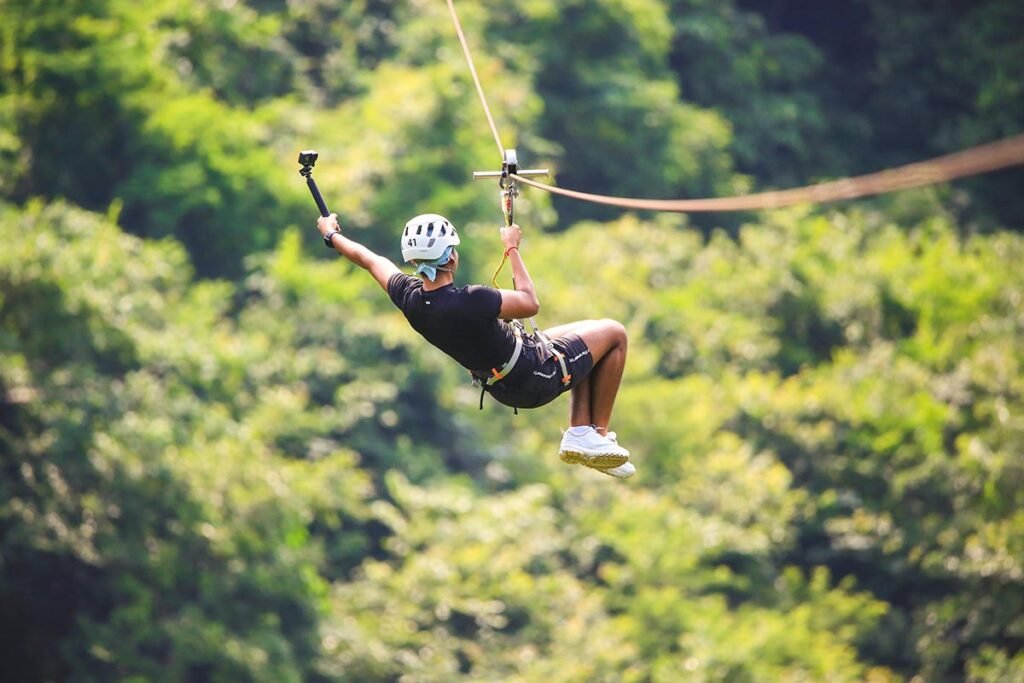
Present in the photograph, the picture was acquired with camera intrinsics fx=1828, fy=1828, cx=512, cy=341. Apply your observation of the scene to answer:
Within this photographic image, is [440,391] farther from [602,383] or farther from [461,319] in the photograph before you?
[461,319]

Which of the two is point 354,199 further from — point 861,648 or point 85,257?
point 861,648

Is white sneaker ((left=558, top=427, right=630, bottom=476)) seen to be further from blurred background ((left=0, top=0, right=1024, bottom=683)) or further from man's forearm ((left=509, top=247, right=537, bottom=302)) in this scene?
blurred background ((left=0, top=0, right=1024, bottom=683))

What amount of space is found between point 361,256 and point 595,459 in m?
1.11

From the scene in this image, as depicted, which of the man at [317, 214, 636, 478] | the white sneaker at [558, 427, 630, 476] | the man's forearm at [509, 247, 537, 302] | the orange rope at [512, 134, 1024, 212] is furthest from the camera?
the white sneaker at [558, 427, 630, 476]

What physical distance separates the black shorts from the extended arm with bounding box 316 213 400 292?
1.77 feet

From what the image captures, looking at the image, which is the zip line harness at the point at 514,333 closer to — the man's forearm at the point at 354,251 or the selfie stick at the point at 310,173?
→ the man's forearm at the point at 354,251

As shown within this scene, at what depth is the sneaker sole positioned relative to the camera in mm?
6551

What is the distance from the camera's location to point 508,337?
20.8 feet

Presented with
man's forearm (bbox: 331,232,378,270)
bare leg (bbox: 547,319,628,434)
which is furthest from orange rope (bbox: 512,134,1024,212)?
man's forearm (bbox: 331,232,378,270)

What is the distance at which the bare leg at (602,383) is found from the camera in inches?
262

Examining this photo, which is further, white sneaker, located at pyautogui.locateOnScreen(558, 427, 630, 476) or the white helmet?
white sneaker, located at pyautogui.locateOnScreen(558, 427, 630, 476)

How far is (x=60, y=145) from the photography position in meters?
22.5

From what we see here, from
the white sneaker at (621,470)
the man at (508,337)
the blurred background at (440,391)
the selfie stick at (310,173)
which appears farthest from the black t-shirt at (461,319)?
the blurred background at (440,391)

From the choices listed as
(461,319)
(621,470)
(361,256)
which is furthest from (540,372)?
(361,256)
